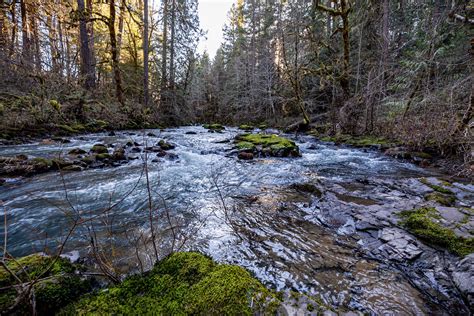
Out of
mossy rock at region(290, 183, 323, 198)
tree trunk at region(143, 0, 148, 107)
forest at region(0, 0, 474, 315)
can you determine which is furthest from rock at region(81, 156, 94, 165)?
tree trunk at region(143, 0, 148, 107)

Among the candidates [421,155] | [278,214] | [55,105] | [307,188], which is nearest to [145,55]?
[55,105]

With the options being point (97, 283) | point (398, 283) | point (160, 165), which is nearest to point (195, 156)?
point (160, 165)

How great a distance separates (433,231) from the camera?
7.94ft

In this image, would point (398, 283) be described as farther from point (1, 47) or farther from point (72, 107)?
point (1, 47)

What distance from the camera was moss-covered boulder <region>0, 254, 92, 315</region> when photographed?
126cm

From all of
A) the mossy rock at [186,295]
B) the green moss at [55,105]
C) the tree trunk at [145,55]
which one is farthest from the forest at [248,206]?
the tree trunk at [145,55]

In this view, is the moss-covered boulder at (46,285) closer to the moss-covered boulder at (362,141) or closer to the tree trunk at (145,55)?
the moss-covered boulder at (362,141)

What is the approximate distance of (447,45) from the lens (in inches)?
→ 299

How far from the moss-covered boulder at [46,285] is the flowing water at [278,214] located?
330 millimetres

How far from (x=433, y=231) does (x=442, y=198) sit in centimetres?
138

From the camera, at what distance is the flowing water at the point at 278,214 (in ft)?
6.24

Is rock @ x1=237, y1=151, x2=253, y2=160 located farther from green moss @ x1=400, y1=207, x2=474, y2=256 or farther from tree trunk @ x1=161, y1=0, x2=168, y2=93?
tree trunk @ x1=161, y1=0, x2=168, y2=93

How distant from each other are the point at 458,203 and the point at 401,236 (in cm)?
170

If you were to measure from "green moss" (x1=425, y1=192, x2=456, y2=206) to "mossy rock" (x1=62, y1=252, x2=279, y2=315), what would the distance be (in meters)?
3.34
